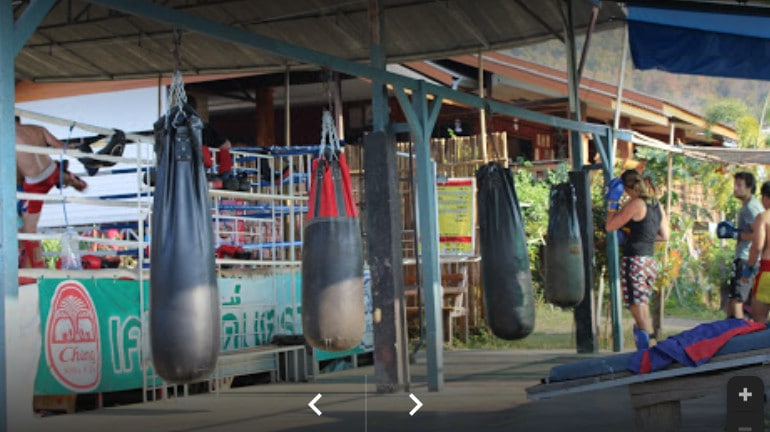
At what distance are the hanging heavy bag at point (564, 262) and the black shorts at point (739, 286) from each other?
205 cm

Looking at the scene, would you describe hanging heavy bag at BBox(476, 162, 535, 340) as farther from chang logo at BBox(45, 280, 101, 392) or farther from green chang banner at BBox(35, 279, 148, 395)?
chang logo at BBox(45, 280, 101, 392)

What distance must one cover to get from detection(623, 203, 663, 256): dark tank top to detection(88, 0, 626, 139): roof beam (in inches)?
59.6

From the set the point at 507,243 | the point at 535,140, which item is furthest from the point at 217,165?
the point at 535,140

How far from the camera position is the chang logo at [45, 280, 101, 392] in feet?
30.5

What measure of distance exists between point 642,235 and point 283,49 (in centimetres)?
544

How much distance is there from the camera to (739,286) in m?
13.1

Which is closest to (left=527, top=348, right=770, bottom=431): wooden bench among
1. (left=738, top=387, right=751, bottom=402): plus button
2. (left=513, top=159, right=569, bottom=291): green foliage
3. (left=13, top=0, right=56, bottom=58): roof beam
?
(left=738, top=387, right=751, bottom=402): plus button

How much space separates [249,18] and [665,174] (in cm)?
991

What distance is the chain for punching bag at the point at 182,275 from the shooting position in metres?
6.53

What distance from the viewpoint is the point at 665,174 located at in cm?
2056

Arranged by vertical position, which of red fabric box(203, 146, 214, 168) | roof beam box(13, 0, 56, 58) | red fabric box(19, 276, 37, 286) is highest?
roof beam box(13, 0, 56, 58)

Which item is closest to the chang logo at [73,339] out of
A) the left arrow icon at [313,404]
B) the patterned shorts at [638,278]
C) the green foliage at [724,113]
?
the left arrow icon at [313,404]

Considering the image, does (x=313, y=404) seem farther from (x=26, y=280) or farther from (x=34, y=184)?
(x=34, y=184)

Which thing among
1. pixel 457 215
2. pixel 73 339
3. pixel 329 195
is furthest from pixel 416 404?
pixel 457 215
